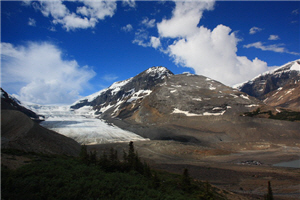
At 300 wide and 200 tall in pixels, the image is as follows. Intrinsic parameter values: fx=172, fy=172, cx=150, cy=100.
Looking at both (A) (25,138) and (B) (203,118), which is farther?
(B) (203,118)

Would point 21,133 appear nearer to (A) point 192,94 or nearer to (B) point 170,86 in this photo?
(A) point 192,94

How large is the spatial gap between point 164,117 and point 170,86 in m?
28.7

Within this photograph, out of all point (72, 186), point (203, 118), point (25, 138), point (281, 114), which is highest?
point (203, 118)

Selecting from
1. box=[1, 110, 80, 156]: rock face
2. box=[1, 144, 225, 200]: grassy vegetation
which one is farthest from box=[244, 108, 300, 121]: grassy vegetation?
box=[1, 110, 80, 156]: rock face

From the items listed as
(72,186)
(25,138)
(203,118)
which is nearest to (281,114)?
(203,118)

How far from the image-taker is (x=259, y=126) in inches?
2259

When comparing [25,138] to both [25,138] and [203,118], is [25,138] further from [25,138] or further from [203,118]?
[203,118]

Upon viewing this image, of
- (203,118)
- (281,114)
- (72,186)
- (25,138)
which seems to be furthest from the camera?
(203,118)

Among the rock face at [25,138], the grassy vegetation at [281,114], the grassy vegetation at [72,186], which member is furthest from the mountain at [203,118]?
the grassy vegetation at [72,186]

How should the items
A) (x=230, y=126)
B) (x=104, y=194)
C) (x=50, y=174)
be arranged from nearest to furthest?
(x=104, y=194)
(x=50, y=174)
(x=230, y=126)

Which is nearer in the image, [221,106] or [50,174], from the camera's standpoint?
[50,174]

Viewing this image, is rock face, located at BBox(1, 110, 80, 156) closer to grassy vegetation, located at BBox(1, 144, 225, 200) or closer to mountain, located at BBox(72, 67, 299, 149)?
grassy vegetation, located at BBox(1, 144, 225, 200)

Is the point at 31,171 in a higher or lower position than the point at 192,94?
lower

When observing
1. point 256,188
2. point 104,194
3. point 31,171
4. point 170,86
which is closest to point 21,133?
point 31,171
